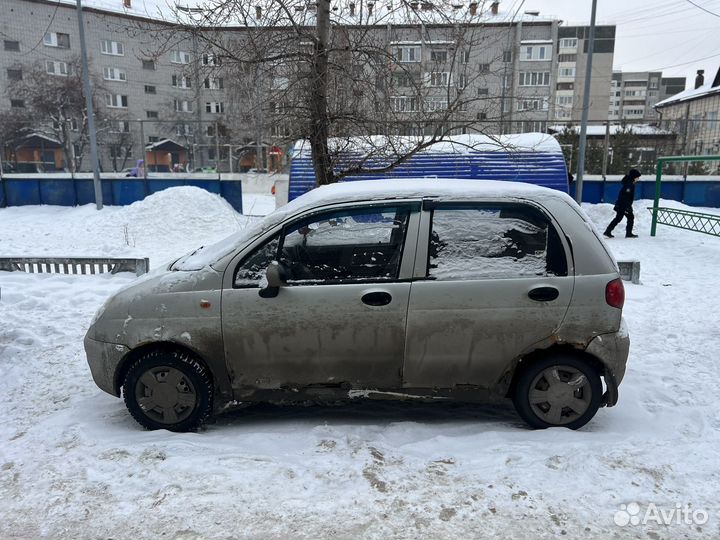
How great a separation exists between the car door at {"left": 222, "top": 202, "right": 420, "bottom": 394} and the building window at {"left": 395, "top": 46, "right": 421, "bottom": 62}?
414cm

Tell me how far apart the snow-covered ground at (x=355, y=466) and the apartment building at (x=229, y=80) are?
4081mm

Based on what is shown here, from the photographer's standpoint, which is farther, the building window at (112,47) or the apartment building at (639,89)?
the apartment building at (639,89)

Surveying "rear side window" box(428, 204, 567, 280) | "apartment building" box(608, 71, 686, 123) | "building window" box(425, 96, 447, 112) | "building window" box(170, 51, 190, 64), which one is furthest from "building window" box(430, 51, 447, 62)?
"apartment building" box(608, 71, 686, 123)

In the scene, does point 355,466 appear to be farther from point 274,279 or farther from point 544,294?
point 544,294

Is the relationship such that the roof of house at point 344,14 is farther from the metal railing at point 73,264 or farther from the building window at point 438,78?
the metal railing at point 73,264

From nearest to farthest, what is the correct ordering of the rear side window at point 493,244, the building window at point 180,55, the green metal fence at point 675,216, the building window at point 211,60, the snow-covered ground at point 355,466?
1. the snow-covered ground at point 355,466
2. the rear side window at point 493,244
3. the building window at point 211,60
4. the building window at point 180,55
5. the green metal fence at point 675,216

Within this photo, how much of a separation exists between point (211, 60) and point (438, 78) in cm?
308

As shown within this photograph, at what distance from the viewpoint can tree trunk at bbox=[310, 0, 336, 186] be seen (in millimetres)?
6363

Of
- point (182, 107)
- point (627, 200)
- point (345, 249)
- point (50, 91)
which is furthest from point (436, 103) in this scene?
point (182, 107)

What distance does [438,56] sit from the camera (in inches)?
294

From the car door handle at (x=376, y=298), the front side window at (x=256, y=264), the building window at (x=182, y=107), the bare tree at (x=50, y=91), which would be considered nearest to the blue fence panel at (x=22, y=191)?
the front side window at (x=256, y=264)

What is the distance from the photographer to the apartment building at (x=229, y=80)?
272 inches

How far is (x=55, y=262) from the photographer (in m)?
8.34

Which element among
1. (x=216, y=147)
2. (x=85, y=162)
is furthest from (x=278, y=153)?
(x=85, y=162)
